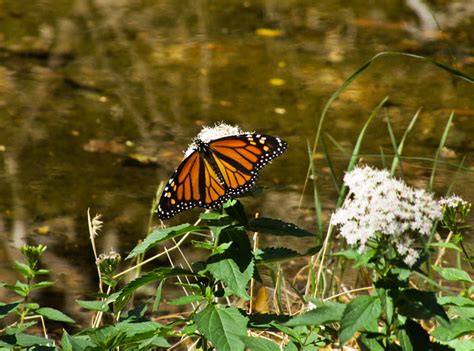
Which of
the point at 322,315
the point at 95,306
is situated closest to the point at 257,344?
the point at 322,315

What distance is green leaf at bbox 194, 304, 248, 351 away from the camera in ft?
8.93

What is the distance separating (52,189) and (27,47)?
232cm

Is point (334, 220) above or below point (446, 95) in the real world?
above

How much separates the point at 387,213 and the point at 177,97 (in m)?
4.72

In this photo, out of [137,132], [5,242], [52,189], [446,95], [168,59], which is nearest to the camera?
[5,242]

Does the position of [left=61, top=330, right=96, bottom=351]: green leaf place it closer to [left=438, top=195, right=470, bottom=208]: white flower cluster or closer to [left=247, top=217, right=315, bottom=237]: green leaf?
[left=247, top=217, right=315, bottom=237]: green leaf

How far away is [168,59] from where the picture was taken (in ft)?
25.5

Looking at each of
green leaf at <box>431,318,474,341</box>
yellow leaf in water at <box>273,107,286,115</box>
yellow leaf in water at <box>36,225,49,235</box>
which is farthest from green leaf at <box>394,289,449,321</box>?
yellow leaf in water at <box>273,107,286,115</box>

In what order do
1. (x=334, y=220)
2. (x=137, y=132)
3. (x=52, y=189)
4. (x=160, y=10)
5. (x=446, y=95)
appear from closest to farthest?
(x=334, y=220) < (x=52, y=189) < (x=137, y=132) < (x=446, y=95) < (x=160, y=10)

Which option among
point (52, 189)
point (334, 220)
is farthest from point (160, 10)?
point (334, 220)

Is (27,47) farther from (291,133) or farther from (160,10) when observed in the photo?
(291,133)

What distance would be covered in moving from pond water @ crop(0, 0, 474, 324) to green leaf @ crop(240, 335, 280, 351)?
193 cm

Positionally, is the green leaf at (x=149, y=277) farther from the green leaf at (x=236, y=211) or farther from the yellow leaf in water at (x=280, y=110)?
the yellow leaf in water at (x=280, y=110)

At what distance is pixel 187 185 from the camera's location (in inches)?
126
